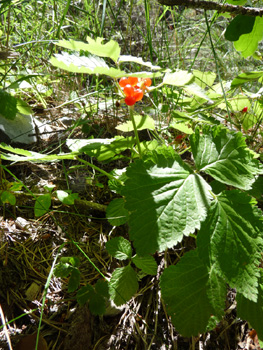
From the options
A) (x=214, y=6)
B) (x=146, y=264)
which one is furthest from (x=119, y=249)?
(x=214, y=6)

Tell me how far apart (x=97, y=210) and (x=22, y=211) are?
390mm

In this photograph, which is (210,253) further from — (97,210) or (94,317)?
(97,210)

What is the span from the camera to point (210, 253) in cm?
80

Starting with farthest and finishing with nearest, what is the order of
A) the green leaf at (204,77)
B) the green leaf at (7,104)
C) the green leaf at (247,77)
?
the green leaf at (204,77) → the green leaf at (7,104) → the green leaf at (247,77)

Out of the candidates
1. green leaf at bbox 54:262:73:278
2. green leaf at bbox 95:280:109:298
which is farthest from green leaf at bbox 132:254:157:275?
green leaf at bbox 54:262:73:278

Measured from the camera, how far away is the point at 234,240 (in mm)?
810

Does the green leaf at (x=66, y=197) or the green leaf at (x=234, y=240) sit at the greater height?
the green leaf at (x=234, y=240)

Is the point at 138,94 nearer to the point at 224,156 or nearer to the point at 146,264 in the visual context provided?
the point at 224,156

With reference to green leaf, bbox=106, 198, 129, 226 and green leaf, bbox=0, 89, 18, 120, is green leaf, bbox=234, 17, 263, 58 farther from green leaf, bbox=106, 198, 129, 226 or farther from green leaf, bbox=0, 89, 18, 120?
green leaf, bbox=0, 89, 18, 120

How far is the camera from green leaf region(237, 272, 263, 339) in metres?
0.86

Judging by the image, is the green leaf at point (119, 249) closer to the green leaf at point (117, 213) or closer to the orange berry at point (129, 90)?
the green leaf at point (117, 213)

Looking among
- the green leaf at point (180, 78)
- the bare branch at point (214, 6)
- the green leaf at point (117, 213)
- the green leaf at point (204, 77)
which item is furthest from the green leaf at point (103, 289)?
the green leaf at point (204, 77)

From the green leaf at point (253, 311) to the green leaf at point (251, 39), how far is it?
916mm

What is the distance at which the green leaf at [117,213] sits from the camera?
1.15 m
